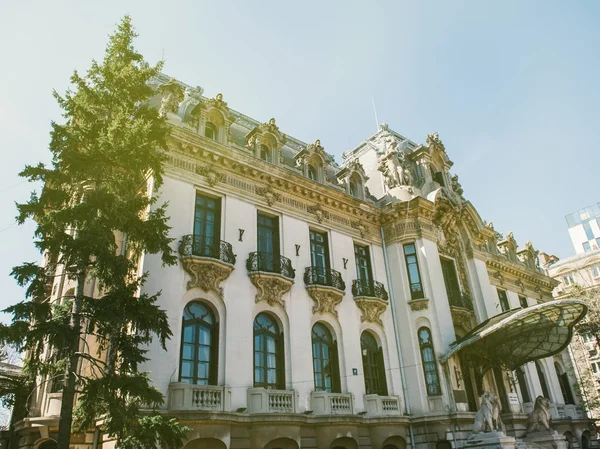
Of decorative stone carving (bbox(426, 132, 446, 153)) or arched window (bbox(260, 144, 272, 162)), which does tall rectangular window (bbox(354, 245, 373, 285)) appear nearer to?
arched window (bbox(260, 144, 272, 162))

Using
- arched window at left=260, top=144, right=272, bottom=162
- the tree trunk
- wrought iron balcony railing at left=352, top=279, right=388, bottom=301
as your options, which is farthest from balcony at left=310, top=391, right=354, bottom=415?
arched window at left=260, top=144, right=272, bottom=162

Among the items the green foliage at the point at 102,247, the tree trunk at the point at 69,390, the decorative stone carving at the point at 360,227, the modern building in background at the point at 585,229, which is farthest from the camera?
the modern building in background at the point at 585,229

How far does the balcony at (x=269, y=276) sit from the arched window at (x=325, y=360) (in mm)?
2305

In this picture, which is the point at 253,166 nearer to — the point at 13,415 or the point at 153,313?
the point at 153,313

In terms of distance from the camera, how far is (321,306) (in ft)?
60.3

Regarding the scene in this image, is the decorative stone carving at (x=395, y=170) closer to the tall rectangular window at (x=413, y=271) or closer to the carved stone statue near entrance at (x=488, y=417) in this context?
the tall rectangular window at (x=413, y=271)

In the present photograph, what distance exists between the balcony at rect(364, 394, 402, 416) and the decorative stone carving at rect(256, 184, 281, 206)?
8.67 meters

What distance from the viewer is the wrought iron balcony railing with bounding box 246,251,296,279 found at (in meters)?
16.9

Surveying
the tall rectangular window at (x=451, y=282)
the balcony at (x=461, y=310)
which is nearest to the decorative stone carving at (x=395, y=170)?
the tall rectangular window at (x=451, y=282)

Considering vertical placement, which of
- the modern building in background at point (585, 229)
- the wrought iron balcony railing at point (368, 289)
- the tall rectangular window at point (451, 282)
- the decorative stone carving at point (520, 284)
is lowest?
the wrought iron balcony railing at point (368, 289)

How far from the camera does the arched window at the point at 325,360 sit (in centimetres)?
1752

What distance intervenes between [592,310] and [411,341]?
19188 mm

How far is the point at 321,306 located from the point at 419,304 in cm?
523

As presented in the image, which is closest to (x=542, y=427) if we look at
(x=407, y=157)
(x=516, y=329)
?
(x=516, y=329)
